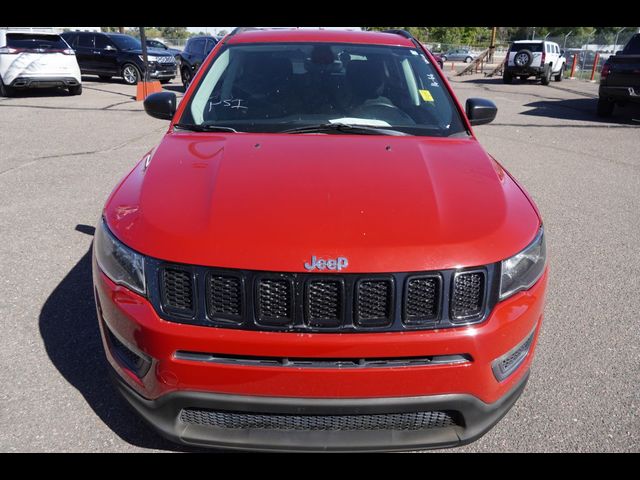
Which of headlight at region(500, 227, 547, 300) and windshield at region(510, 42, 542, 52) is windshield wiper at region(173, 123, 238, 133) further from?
windshield at region(510, 42, 542, 52)

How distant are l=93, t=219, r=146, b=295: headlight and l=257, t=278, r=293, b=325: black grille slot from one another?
463mm

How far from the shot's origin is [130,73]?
59.4ft

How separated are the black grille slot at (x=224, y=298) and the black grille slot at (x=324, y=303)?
248 mm

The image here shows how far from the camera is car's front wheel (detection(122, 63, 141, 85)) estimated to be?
17.9m

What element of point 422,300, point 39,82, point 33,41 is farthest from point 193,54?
point 422,300

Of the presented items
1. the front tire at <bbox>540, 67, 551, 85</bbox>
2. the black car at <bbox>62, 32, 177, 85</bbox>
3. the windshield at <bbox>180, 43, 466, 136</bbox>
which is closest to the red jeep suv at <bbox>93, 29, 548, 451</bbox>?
the windshield at <bbox>180, 43, 466, 136</bbox>

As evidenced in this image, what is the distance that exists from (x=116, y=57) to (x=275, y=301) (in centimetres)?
1846

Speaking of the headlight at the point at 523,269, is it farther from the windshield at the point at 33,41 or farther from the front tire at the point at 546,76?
the front tire at the point at 546,76

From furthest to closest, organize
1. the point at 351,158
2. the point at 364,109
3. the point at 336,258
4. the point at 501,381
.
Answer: the point at 364,109
the point at 351,158
the point at 501,381
the point at 336,258

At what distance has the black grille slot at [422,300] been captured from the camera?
6.33 ft

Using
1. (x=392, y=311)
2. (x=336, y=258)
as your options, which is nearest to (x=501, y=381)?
(x=392, y=311)

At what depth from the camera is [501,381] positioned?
6.87 feet
